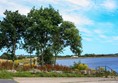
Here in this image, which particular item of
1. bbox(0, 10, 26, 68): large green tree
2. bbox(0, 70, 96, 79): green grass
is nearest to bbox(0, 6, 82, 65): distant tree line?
bbox(0, 10, 26, 68): large green tree

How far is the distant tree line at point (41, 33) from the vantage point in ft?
120

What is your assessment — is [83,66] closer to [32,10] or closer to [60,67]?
[60,67]

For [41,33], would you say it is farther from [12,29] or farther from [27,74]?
[27,74]

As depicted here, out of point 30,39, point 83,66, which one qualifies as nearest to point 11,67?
point 83,66

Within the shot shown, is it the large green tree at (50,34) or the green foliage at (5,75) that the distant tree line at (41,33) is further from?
the green foliage at (5,75)

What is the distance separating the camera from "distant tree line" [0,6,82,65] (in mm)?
36719

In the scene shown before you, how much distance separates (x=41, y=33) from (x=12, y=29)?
9.45 feet

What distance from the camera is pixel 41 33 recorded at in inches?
1447

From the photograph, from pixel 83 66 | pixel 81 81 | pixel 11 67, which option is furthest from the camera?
pixel 83 66

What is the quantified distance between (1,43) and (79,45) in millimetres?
7737

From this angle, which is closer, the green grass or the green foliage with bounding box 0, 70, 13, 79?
the green foliage with bounding box 0, 70, 13, 79

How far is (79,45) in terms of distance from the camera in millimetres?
37031

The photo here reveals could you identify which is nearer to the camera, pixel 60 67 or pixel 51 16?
pixel 60 67

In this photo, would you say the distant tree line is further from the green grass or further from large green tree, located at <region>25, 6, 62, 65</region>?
the green grass
